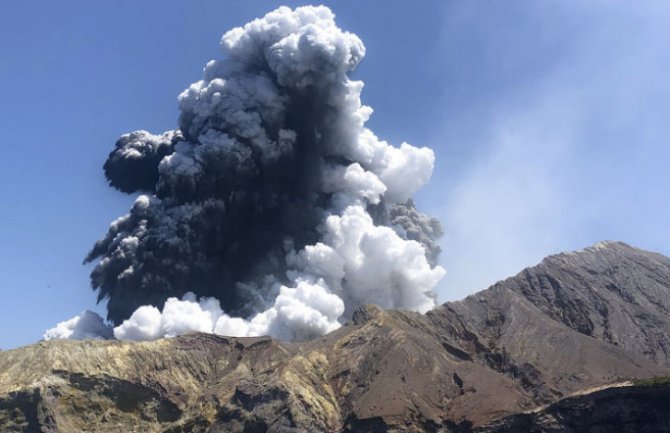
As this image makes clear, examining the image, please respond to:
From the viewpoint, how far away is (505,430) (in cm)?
10325

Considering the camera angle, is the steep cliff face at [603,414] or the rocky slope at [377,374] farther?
the rocky slope at [377,374]

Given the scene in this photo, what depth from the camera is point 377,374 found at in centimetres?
11694

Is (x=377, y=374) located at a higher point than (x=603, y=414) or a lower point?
higher

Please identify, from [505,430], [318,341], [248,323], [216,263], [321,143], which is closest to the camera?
[505,430]

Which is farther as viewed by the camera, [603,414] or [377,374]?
[377,374]

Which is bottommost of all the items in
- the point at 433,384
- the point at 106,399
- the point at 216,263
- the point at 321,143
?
the point at 433,384

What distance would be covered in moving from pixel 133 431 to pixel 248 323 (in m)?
35.5

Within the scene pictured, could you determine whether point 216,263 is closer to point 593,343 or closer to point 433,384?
point 433,384

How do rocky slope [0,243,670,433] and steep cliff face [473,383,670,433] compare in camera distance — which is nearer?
steep cliff face [473,383,670,433]

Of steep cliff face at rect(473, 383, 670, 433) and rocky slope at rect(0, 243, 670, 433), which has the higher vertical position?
rocky slope at rect(0, 243, 670, 433)

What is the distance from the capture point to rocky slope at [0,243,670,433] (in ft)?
352

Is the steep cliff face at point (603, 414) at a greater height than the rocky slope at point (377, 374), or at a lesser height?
lesser

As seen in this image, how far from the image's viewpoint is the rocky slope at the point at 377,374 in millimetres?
107375

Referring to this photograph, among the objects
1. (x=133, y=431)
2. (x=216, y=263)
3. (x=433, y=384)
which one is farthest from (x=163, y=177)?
(x=433, y=384)
